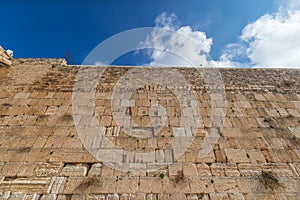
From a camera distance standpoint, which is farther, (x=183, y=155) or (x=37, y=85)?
(x=37, y=85)

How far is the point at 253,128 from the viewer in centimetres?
604

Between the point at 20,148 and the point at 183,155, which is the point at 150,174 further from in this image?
the point at 20,148

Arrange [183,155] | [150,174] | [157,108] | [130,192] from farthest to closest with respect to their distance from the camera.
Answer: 1. [157,108]
2. [183,155]
3. [150,174]
4. [130,192]

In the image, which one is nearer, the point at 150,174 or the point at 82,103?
the point at 150,174

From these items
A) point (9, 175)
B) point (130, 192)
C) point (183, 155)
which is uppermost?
point (183, 155)

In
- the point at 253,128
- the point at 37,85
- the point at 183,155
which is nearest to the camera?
the point at 183,155

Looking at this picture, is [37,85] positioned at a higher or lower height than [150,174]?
higher

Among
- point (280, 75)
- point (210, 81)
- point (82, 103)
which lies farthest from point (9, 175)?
point (280, 75)

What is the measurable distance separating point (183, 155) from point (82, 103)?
Result: 3630mm

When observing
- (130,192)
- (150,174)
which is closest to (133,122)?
(150,174)

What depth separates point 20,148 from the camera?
17.8 feet

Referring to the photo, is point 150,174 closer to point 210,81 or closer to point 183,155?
point 183,155

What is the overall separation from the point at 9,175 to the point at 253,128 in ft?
22.1

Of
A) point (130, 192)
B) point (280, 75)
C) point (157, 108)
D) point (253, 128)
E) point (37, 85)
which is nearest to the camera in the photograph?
point (130, 192)
